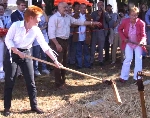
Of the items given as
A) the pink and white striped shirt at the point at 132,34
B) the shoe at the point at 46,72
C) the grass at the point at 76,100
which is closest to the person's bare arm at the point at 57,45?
the grass at the point at 76,100

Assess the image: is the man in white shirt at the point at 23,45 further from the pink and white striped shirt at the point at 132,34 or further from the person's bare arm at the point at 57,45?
the pink and white striped shirt at the point at 132,34

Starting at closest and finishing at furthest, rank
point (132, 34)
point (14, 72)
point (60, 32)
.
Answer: point (14, 72), point (60, 32), point (132, 34)

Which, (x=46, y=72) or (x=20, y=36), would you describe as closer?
(x=20, y=36)

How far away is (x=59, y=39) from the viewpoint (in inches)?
293

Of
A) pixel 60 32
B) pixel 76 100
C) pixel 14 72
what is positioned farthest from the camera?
pixel 60 32

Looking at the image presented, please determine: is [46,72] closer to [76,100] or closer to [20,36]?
[76,100]

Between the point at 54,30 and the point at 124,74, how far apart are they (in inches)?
79.8

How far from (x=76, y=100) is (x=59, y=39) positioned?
1515mm

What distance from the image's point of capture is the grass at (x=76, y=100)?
5.44 m

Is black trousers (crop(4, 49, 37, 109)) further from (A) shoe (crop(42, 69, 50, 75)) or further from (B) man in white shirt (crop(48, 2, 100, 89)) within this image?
(A) shoe (crop(42, 69, 50, 75))

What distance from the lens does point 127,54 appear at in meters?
7.96

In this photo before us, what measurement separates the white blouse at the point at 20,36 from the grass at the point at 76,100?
1073 mm

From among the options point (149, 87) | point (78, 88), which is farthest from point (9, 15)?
point (149, 87)

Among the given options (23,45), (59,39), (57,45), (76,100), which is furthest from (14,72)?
(59,39)
